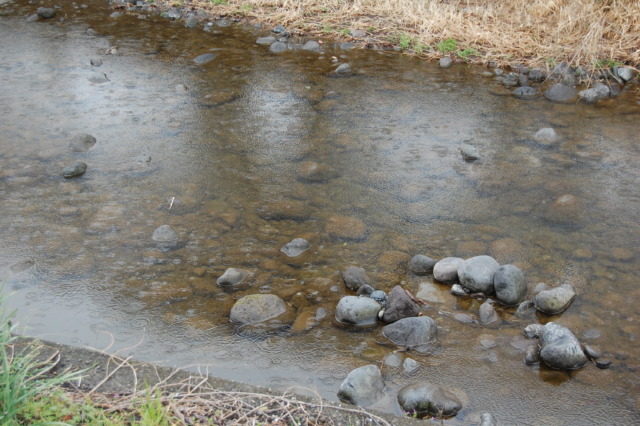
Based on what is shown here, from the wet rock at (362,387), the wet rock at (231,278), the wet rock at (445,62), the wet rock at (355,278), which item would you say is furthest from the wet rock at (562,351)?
the wet rock at (445,62)

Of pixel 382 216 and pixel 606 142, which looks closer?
pixel 382 216

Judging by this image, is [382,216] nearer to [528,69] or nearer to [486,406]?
[486,406]

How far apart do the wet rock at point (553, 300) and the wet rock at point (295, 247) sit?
4.21ft

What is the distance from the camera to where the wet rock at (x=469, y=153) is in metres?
4.40

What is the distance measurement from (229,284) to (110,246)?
0.83m

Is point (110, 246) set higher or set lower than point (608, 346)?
lower

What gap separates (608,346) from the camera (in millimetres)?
2674

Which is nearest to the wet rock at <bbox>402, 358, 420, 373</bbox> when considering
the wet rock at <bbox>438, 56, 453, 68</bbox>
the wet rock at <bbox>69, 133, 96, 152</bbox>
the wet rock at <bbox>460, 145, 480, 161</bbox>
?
the wet rock at <bbox>460, 145, 480, 161</bbox>

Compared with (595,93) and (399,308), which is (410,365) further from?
(595,93)

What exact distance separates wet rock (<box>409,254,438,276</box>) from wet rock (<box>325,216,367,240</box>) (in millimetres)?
411

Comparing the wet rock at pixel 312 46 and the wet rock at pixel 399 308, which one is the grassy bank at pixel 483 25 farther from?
the wet rock at pixel 399 308

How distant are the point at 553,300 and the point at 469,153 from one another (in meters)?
1.79

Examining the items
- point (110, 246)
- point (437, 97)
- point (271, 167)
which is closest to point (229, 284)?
point (110, 246)

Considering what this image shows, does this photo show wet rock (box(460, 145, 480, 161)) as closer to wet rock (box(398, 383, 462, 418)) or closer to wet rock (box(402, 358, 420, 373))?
wet rock (box(402, 358, 420, 373))
